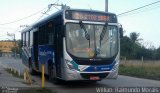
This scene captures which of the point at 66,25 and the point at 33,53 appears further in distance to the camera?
the point at 33,53

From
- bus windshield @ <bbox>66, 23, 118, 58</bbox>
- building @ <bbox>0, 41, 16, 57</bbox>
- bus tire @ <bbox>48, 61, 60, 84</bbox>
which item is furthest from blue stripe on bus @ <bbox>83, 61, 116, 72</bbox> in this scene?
building @ <bbox>0, 41, 16, 57</bbox>

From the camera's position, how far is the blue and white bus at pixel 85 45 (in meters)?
15.7

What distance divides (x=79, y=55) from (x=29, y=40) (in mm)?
10524

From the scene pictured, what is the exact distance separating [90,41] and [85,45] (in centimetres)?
32

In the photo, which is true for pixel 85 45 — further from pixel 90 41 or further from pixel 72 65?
pixel 72 65

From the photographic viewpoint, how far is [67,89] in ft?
53.5

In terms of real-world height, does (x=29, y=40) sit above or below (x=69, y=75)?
above

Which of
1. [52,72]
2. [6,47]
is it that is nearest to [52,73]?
[52,72]

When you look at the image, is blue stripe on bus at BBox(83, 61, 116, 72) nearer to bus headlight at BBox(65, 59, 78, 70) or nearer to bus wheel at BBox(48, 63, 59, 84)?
bus headlight at BBox(65, 59, 78, 70)

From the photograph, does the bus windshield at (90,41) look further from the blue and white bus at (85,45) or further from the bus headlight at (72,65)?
the bus headlight at (72,65)

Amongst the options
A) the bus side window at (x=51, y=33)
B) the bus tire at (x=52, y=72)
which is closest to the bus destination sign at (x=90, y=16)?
the bus side window at (x=51, y=33)

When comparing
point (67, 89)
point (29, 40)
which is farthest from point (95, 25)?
point (29, 40)

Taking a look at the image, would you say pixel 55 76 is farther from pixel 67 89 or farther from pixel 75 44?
pixel 75 44

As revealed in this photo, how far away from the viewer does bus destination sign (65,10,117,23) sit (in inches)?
634
